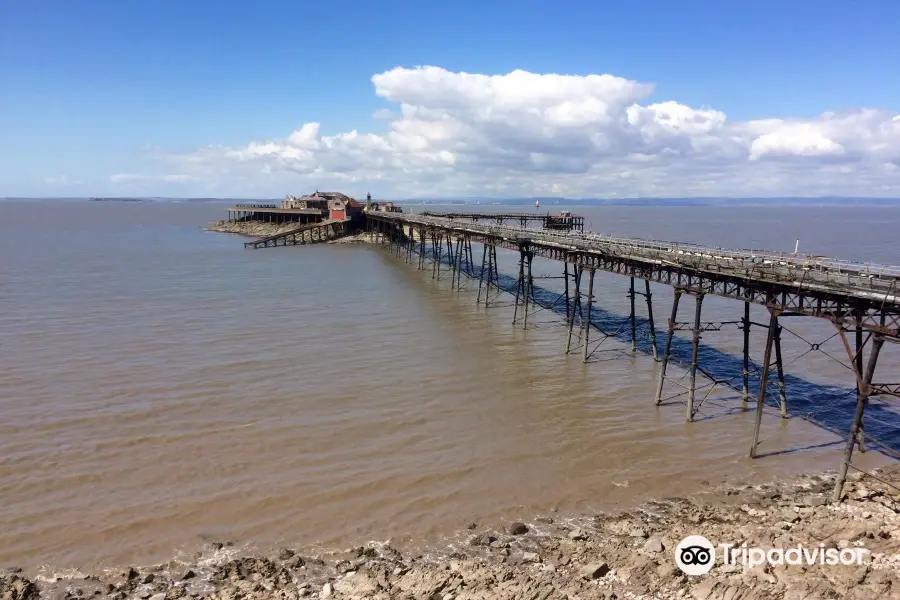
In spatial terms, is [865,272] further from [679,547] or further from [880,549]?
[679,547]

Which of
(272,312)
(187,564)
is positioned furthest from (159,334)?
(187,564)

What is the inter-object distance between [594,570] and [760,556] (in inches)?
130

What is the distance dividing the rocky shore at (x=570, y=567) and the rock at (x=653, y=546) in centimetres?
2

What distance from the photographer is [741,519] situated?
13453 millimetres

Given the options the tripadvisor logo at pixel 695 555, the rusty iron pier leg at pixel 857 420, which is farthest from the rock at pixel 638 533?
the rusty iron pier leg at pixel 857 420

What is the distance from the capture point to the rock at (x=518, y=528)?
13438mm

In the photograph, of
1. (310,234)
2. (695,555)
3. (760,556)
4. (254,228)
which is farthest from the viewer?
(254,228)

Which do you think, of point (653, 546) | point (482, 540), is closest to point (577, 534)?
point (653, 546)

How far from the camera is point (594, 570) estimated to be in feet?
36.5

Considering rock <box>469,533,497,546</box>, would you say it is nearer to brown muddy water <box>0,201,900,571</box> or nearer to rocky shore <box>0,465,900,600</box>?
rocky shore <box>0,465,900,600</box>

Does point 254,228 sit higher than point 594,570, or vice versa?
point 254,228

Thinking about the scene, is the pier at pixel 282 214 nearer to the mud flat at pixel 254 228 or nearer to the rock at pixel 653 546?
the mud flat at pixel 254 228

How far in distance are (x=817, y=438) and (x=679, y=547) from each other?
1022cm

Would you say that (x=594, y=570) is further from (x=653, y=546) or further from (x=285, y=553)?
(x=285, y=553)
